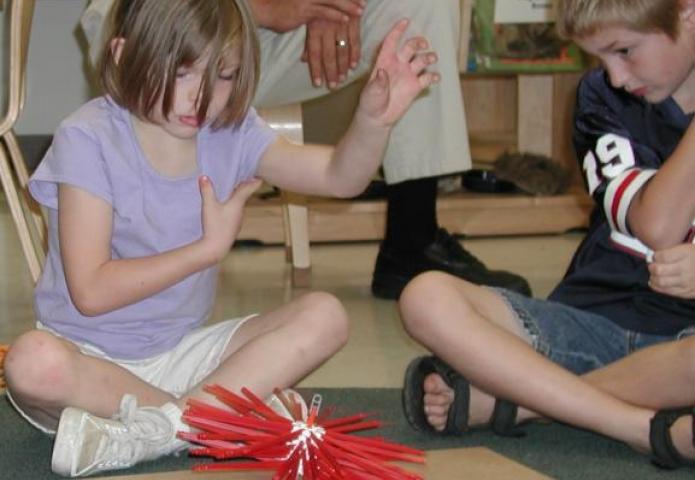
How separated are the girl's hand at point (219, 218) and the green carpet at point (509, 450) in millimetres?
211

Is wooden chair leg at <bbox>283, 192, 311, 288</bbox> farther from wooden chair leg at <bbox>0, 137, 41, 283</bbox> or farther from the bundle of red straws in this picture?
the bundle of red straws

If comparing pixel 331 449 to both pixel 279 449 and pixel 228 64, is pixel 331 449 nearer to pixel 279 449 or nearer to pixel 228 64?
pixel 279 449

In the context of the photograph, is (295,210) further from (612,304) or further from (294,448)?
(294,448)

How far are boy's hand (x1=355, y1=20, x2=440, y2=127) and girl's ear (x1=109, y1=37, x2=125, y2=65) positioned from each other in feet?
0.82

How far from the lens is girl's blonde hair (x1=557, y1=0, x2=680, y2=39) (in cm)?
114

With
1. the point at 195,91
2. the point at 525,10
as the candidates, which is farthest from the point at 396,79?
the point at 525,10

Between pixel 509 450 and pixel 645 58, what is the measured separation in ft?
1.36

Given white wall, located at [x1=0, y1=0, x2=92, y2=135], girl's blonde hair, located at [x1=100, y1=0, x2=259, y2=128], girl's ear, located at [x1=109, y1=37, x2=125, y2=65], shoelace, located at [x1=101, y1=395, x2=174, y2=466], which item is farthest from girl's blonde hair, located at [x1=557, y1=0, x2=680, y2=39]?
white wall, located at [x1=0, y1=0, x2=92, y2=135]

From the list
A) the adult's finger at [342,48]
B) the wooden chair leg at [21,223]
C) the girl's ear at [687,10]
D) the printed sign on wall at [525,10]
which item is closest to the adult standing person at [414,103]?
the adult's finger at [342,48]

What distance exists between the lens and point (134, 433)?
1.06 m

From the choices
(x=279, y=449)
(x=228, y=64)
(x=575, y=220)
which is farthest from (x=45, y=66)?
(x=279, y=449)

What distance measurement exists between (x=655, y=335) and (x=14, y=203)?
967mm

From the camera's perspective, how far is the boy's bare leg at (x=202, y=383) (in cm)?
109

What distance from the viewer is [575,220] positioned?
2695mm
